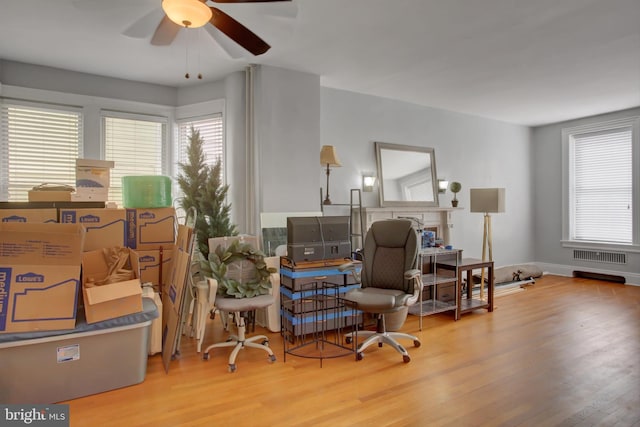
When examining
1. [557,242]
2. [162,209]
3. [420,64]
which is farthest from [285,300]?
[557,242]

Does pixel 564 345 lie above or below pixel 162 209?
below

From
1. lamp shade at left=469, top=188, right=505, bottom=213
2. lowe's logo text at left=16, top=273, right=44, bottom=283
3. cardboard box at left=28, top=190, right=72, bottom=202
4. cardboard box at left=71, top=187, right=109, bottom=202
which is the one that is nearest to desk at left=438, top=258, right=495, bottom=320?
lamp shade at left=469, top=188, right=505, bottom=213

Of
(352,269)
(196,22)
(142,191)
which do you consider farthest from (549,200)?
(196,22)

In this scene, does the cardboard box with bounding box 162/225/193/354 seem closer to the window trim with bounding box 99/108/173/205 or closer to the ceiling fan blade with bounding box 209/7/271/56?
the ceiling fan blade with bounding box 209/7/271/56

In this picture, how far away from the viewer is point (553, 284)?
20.5 ft

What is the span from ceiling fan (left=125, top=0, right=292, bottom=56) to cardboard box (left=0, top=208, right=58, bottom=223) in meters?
1.48

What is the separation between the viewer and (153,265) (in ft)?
11.3

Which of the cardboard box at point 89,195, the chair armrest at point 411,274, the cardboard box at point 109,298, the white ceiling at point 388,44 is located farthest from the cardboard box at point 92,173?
the chair armrest at point 411,274

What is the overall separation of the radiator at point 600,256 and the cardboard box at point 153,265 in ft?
22.3

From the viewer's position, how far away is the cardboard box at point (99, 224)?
3.05 m

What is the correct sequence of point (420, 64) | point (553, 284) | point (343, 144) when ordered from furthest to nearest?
point (553, 284) < point (343, 144) < point (420, 64)

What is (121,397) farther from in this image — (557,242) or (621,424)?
(557,242)

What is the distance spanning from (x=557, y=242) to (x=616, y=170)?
1.54 m

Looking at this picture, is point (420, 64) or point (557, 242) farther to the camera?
point (557, 242)
